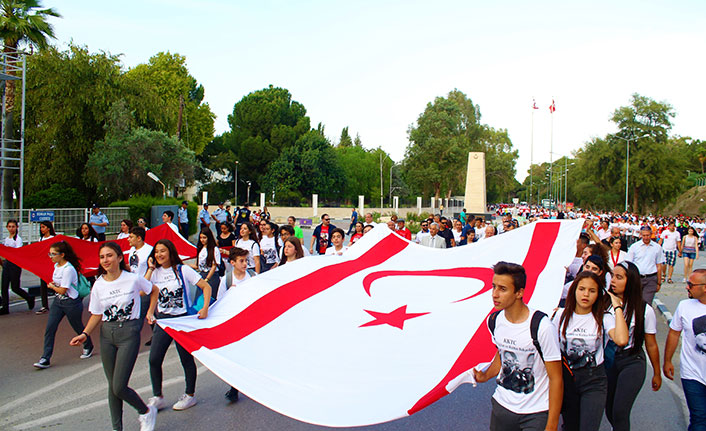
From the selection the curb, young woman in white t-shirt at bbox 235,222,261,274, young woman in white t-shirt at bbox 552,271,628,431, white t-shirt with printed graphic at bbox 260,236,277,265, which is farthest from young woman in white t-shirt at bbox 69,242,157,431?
the curb

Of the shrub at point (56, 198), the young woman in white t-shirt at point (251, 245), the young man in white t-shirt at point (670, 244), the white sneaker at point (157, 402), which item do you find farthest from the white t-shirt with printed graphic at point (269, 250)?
the shrub at point (56, 198)

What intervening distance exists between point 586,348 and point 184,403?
400 centimetres

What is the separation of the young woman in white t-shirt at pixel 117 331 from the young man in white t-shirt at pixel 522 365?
10.8 feet

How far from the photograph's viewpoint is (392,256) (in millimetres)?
7797

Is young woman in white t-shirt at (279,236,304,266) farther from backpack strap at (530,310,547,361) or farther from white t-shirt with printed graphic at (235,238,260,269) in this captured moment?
backpack strap at (530,310,547,361)

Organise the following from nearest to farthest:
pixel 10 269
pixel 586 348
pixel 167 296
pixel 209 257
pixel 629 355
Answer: pixel 586 348 → pixel 629 355 → pixel 167 296 → pixel 209 257 → pixel 10 269

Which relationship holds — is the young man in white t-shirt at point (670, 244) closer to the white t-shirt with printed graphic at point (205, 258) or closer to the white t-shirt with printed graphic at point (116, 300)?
the white t-shirt with printed graphic at point (205, 258)

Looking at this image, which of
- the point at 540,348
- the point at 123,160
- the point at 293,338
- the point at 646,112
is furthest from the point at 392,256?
the point at 646,112

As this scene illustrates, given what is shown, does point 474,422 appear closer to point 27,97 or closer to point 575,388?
point 575,388

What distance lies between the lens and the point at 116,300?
206 inches

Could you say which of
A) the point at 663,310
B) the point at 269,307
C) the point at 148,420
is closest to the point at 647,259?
the point at 663,310

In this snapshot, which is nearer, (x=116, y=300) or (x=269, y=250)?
(x=116, y=300)

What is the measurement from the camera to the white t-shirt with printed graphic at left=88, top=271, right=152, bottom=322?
522cm

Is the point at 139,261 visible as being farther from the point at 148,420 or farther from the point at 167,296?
the point at 148,420
